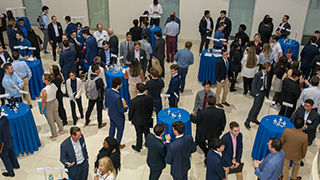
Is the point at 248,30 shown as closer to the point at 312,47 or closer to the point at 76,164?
the point at 312,47

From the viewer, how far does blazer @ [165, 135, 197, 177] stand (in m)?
4.22

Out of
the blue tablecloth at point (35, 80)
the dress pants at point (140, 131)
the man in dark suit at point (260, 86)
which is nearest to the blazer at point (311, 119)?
the man in dark suit at point (260, 86)

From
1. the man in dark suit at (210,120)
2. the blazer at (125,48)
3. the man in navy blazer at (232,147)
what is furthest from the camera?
the blazer at (125,48)

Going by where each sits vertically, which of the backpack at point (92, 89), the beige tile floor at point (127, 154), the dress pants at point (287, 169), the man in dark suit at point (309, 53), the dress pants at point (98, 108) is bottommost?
the beige tile floor at point (127, 154)

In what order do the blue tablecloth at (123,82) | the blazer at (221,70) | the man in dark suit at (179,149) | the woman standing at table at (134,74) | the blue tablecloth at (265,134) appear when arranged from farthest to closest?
the blue tablecloth at (123,82)
the blazer at (221,70)
the woman standing at table at (134,74)
the blue tablecloth at (265,134)
the man in dark suit at (179,149)

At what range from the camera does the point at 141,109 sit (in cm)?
536

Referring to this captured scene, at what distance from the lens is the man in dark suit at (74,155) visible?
431cm

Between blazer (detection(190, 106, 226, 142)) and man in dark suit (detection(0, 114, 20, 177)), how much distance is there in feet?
9.51

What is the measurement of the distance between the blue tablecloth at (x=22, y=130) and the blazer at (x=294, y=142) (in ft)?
14.3

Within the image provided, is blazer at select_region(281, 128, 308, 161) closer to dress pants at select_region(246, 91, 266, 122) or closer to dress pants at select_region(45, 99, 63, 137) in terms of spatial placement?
dress pants at select_region(246, 91, 266, 122)

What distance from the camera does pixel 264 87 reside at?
626 centimetres

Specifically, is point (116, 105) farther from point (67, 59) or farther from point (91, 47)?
point (91, 47)

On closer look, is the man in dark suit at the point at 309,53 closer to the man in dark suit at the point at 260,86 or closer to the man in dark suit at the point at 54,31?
the man in dark suit at the point at 260,86

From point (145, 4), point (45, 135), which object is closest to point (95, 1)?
point (145, 4)
